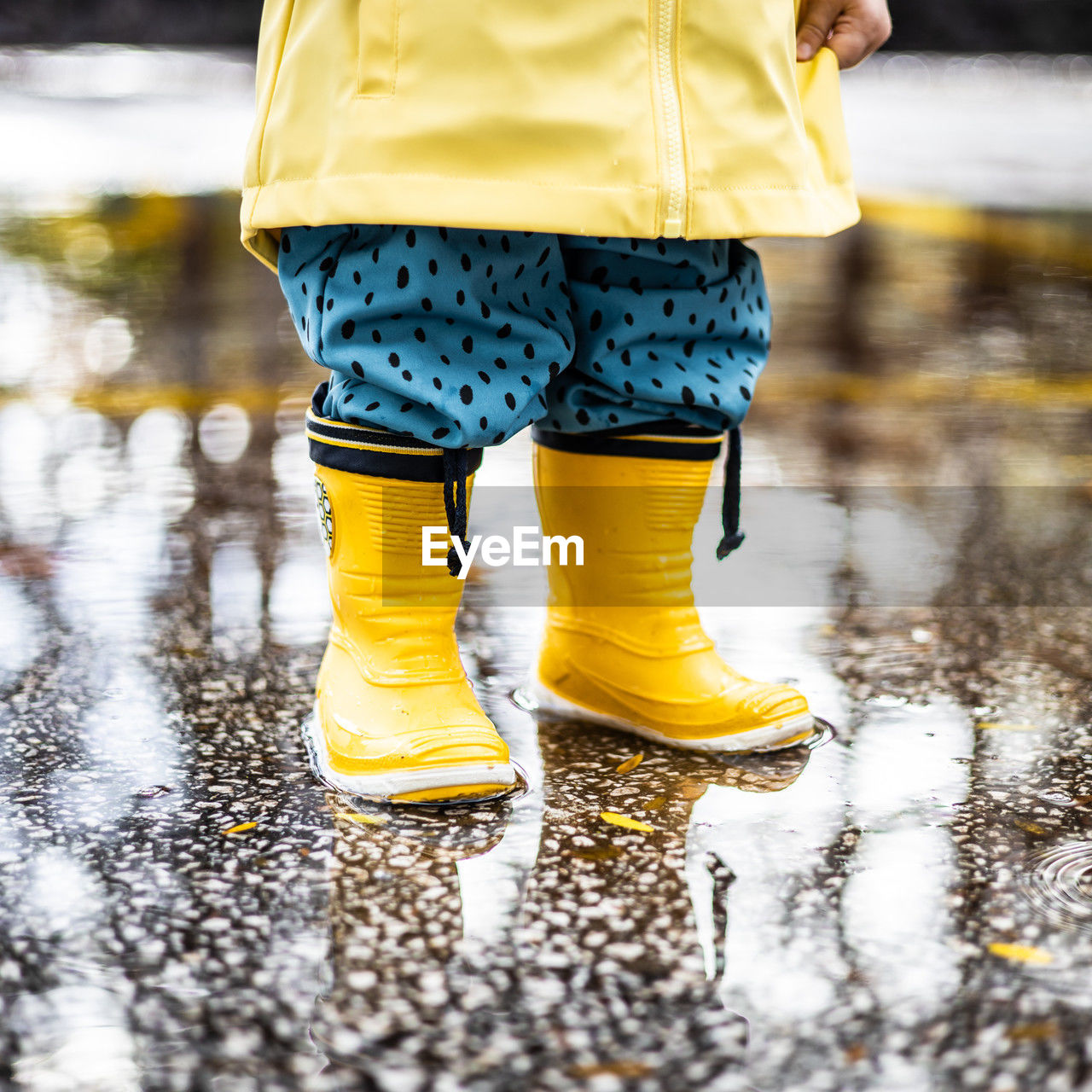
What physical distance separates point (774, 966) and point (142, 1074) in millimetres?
491

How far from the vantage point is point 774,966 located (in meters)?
1.15

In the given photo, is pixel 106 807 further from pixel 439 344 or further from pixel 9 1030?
pixel 439 344

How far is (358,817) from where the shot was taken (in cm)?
143

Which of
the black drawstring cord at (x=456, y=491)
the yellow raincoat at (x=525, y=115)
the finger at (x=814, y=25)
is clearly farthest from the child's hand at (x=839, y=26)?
the black drawstring cord at (x=456, y=491)

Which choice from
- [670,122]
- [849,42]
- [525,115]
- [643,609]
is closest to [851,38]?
[849,42]

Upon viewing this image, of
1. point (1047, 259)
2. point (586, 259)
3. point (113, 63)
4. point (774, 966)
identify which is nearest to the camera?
point (774, 966)

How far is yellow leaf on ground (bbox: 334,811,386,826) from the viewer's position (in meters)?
1.42

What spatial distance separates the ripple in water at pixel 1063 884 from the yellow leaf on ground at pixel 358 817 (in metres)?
0.61

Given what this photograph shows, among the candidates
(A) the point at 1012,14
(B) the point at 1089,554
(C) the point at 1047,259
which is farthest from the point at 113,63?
(B) the point at 1089,554

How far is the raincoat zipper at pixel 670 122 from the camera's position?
1420 mm

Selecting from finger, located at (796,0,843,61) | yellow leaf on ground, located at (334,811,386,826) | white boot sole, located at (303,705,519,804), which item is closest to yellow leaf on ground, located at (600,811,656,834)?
white boot sole, located at (303,705,519,804)

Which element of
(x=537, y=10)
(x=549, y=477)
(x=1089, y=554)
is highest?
(x=537, y=10)

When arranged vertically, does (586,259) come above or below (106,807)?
above

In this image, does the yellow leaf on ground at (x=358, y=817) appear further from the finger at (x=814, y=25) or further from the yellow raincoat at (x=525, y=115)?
the finger at (x=814, y=25)
